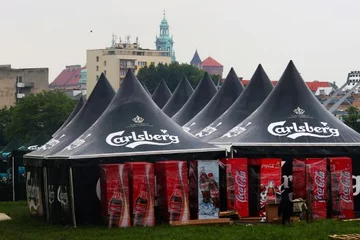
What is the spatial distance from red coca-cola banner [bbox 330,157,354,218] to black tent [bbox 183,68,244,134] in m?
Result: 14.7

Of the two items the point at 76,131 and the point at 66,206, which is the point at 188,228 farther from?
the point at 76,131

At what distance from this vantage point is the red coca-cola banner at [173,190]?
1303 inches

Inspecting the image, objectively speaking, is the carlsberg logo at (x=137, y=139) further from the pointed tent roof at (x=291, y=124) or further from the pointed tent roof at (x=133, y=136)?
the pointed tent roof at (x=291, y=124)

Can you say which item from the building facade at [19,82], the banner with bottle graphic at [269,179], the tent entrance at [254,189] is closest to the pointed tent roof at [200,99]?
the tent entrance at [254,189]

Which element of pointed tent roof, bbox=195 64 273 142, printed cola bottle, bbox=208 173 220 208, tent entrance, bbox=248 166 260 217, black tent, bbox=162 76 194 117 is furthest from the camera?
black tent, bbox=162 76 194 117

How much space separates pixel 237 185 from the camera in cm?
3425

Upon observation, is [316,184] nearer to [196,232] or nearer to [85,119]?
[196,232]

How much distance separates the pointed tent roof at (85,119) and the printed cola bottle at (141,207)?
23.0ft

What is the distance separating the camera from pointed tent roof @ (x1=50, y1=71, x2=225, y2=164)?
34594 millimetres

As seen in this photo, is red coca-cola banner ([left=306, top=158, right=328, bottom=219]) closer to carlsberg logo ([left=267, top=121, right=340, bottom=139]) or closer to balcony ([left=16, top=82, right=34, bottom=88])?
carlsberg logo ([left=267, top=121, right=340, bottom=139])

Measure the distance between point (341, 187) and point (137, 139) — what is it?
5.74 meters

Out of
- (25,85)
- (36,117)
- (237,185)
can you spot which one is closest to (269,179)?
(237,185)

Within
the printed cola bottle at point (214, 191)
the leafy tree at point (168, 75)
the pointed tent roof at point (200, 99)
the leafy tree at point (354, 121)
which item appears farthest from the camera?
the leafy tree at point (168, 75)

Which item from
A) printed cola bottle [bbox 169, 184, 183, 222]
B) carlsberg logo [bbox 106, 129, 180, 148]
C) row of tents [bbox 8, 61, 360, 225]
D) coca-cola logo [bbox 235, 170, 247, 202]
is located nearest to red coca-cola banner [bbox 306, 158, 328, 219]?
row of tents [bbox 8, 61, 360, 225]
